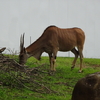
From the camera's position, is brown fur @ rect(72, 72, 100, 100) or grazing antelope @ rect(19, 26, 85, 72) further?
grazing antelope @ rect(19, 26, 85, 72)

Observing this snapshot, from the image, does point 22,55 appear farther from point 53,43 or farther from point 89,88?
point 89,88

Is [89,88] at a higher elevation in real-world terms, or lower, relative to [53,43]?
lower

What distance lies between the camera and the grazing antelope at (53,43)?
11.3m

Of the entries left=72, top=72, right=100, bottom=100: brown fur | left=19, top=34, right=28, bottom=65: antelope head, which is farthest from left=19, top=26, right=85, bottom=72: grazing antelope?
left=72, top=72, right=100, bottom=100: brown fur

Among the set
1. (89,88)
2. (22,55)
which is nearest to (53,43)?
(22,55)

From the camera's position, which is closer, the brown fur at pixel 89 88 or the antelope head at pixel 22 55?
the brown fur at pixel 89 88

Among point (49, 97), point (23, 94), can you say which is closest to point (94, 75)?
point (49, 97)

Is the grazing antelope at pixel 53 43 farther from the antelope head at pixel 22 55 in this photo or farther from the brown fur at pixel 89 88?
the brown fur at pixel 89 88

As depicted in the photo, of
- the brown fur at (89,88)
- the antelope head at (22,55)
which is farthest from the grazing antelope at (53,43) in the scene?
the brown fur at (89,88)

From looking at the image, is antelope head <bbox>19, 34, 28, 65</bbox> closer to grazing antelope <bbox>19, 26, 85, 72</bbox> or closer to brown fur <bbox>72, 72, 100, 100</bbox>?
grazing antelope <bbox>19, 26, 85, 72</bbox>

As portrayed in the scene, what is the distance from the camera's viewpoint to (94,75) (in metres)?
4.15

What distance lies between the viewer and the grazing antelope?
37.0 feet

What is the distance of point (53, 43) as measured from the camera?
38.2ft

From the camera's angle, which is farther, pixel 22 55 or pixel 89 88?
pixel 22 55
